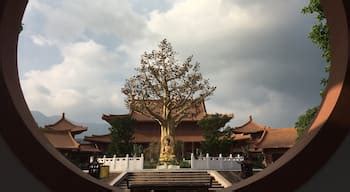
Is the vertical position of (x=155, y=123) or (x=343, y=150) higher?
(x=155, y=123)

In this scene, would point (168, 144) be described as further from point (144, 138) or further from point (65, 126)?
point (65, 126)

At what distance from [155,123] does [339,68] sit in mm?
29484

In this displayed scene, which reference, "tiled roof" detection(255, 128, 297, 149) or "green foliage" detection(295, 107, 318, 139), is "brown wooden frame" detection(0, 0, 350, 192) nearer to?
"green foliage" detection(295, 107, 318, 139)

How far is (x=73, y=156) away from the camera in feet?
98.7

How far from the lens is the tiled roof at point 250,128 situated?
33781 millimetres

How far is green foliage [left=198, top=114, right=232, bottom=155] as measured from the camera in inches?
984

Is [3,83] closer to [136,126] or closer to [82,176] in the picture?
[82,176]

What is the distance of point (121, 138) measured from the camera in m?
25.5

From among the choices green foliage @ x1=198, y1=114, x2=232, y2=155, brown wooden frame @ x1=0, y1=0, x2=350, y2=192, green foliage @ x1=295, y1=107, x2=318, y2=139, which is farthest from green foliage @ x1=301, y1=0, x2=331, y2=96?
green foliage @ x1=198, y1=114, x2=232, y2=155

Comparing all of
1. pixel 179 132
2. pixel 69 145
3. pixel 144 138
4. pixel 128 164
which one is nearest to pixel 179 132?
pixel 179 132

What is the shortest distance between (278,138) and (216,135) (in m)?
5.52

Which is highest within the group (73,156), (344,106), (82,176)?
(73,156)

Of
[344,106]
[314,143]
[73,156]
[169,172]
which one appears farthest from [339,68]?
[73,156]

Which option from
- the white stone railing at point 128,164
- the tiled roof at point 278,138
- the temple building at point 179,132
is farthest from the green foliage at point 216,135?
the white stone railing at point 128,164
